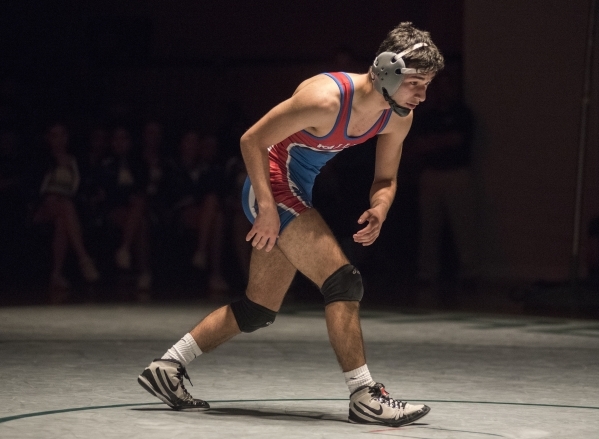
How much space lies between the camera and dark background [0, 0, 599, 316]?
13.6m

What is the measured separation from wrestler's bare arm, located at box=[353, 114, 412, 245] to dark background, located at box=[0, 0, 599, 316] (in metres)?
5.44

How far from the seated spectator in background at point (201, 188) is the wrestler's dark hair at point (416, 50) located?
7.20 meters

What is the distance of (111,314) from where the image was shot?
10.3 meters

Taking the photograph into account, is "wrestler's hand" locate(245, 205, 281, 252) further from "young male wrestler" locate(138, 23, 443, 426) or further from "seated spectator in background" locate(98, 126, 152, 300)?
"seated spectator in background" locate(98, 126, 152, 300)

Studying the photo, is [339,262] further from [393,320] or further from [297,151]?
[393,320]

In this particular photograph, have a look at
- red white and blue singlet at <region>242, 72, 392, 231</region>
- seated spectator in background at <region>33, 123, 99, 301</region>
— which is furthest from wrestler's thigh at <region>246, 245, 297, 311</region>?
seated spectator in background at <region>33, 123, 99, 301</region>

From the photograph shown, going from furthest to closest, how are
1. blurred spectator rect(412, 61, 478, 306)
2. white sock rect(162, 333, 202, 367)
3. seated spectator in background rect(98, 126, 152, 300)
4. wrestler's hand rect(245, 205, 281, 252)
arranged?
seated spectator in background rect(98, 126, 152, 300) < blurred spectator rect(412, 61, 478, 306) < white sock rect(162, 333, 202, 367) < wrestler's hand rect(245, 205, 281, 252)

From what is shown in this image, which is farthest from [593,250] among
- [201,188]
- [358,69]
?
[201,188]

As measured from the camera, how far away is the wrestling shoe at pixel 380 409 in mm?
5543

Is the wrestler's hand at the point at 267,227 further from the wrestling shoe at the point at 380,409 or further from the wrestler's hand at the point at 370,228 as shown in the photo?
the wrestling shoe at the point at 380,409

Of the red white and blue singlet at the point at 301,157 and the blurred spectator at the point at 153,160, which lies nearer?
the red white and blue singlet at the point at 301,157

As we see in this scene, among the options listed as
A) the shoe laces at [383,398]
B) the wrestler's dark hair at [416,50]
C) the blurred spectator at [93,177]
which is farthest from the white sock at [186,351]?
the blurred spectator at [93,177]

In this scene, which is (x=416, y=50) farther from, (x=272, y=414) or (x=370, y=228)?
(x=272, y=414)

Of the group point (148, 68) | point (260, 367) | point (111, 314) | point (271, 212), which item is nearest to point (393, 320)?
point (111, 314)
